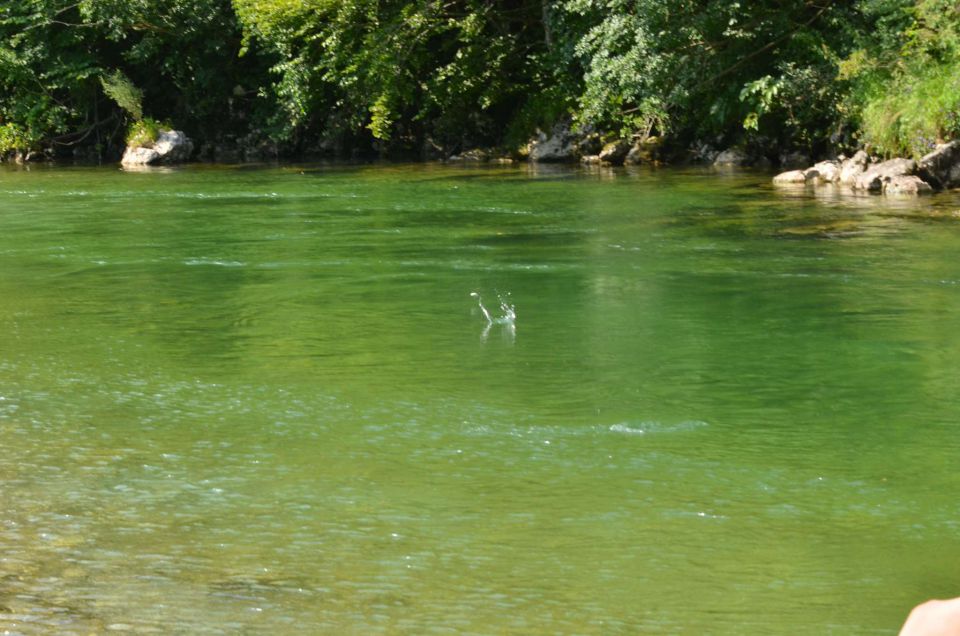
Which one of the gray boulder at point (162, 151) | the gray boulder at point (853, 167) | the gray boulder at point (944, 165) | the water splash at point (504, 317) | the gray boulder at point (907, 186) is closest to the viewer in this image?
the water splash at point (504, 317)

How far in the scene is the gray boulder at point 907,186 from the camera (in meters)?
17.2

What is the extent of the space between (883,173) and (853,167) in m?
1.10

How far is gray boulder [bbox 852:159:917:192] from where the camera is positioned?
1764 centimetres

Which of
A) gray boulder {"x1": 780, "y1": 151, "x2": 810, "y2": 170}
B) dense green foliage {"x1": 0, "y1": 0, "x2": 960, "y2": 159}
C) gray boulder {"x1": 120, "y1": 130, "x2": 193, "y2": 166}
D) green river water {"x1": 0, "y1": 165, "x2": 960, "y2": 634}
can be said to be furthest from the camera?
gray boulder {"x1": 120, "y1": 130, "x2": 193, "y2": 166}

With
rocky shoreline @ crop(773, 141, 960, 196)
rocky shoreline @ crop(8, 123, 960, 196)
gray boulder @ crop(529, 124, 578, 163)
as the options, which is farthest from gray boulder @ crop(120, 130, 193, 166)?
rocky shoreline @ crop(773, 141, 960, 196)

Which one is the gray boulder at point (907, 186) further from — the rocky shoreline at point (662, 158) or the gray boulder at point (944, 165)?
the gray boulder at point (944, 165)

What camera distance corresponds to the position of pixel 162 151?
29.0 m

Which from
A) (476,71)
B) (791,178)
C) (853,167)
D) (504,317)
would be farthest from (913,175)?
(476,71)

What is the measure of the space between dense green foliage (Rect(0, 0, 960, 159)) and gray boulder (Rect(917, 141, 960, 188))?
31 centimetres

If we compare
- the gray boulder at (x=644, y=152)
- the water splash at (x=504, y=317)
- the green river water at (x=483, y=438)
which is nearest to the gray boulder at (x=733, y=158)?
the gray boulder at (x=644, y=152)

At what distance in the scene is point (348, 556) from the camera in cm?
475

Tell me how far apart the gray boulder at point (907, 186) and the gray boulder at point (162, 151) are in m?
16.2

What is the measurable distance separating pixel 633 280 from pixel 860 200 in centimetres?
672

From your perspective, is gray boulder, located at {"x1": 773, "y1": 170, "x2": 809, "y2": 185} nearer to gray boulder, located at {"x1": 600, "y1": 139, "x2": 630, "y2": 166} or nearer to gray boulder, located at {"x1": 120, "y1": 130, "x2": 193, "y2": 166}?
gray boulder, located at {"x1": 600, "y1": 139, "x2": 630, "y2": 166}
